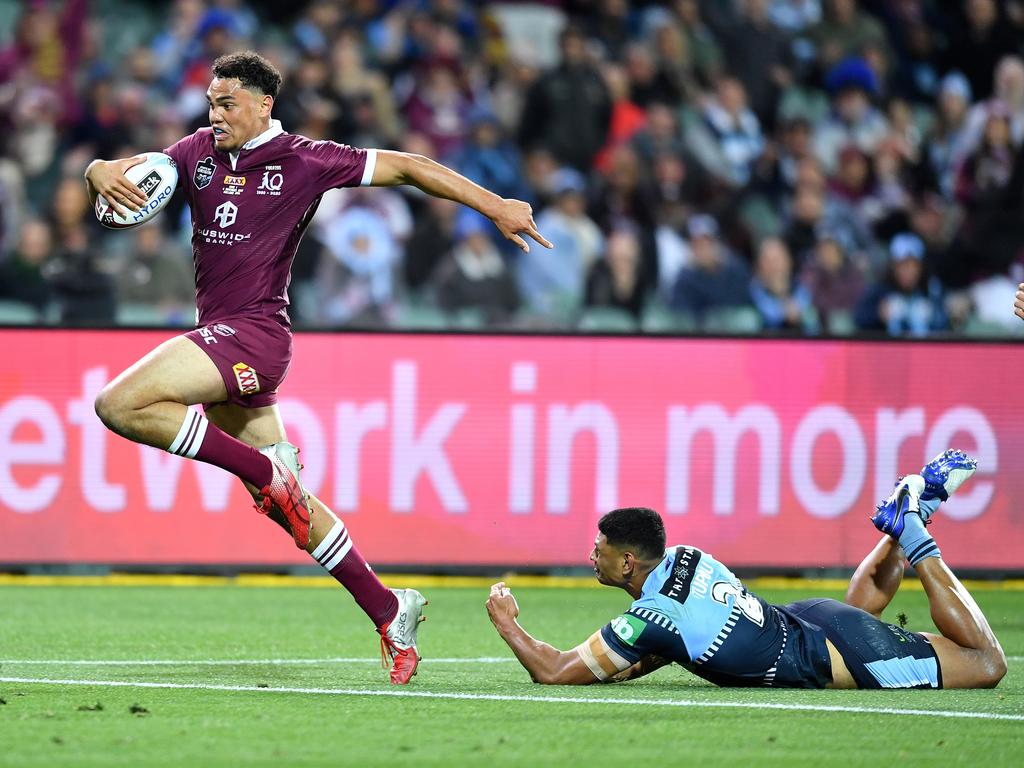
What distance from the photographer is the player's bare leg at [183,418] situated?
6711 millimetres

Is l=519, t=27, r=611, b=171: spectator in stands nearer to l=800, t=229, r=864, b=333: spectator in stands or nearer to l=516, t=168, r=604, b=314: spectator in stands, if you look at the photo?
l=516, t=168, r=604, b=314: spectator in stands

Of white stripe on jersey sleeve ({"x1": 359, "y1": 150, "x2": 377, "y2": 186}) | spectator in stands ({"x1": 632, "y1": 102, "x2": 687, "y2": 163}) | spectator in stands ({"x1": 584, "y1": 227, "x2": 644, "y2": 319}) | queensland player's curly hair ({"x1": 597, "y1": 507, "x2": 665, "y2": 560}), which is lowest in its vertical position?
queensland player's curly hair ({"x1": 597, "y1": 507, "x2": 665, "y2": 560})

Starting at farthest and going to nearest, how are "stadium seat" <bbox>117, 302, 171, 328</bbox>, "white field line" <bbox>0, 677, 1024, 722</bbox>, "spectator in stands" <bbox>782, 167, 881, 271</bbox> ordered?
"spectator in stands" <bbox>782, 167, 881, 271</bbox> → "stadium seat" <bbox>117, 302, 171, 328</bbox> → "white field line" <bbox>0, 677, 1024, 722</bbox>

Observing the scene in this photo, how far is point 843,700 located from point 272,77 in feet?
11.3

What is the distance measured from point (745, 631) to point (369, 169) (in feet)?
7.89

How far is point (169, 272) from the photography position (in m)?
13.2

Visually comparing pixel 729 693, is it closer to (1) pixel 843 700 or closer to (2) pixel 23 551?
(1) pixel 843 700

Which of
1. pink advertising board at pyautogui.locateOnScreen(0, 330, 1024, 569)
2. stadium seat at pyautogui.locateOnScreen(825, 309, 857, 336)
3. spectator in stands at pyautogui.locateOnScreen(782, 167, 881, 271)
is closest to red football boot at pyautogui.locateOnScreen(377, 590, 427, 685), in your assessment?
pink advertising board at pyautogui.locateOnScreen(0, 330, 1024, 569)

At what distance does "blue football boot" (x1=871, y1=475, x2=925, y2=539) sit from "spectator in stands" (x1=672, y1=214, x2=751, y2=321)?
6939 mm

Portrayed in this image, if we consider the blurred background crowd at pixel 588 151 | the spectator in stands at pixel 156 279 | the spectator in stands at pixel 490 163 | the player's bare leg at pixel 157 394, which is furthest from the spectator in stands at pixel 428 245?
the player's bare leg at pixel 157 394

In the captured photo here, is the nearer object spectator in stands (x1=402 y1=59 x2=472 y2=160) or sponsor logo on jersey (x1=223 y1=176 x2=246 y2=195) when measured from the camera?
sponsor logo on jersey (x1=223 y1=176 x2=246 y2=195)

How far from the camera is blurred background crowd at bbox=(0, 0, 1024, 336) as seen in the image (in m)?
13.8

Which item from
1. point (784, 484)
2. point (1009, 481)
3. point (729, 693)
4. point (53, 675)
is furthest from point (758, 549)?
point (53, 675)

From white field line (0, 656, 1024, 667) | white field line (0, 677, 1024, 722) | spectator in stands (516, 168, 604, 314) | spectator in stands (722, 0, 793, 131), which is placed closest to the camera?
white field line (0, 677, 1024, 722)
